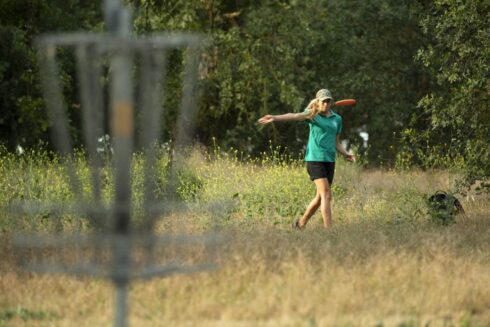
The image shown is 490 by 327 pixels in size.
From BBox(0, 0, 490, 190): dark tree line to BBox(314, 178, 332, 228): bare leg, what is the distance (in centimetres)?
316

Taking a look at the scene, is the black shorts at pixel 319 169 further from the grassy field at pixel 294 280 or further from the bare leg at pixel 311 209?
the grassy field at pixel 294 280

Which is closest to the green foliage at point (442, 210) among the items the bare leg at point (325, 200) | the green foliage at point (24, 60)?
the bare leg at point (325, 200)

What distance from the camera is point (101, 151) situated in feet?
64.6

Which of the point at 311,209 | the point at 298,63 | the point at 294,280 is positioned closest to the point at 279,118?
the point at 311,209

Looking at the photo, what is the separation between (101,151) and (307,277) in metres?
11.5

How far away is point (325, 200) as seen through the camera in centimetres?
1303

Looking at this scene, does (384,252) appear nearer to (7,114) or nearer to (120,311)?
(120,311)

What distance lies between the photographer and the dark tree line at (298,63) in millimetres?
16156

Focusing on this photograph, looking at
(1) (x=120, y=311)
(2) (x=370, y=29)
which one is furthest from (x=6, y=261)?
Result: (2) (x=370, y=29)

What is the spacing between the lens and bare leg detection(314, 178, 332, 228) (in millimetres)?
12984

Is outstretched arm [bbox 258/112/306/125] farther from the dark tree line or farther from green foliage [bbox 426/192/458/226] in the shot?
the dark tree line

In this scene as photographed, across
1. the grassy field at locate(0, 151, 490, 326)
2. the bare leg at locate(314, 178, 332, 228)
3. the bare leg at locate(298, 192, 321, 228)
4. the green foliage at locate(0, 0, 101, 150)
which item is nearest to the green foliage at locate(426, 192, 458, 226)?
the grassy field at locate(0, 151, 490, 326)

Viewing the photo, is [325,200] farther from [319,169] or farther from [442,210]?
[442,210]

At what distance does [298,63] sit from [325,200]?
21.1 m
